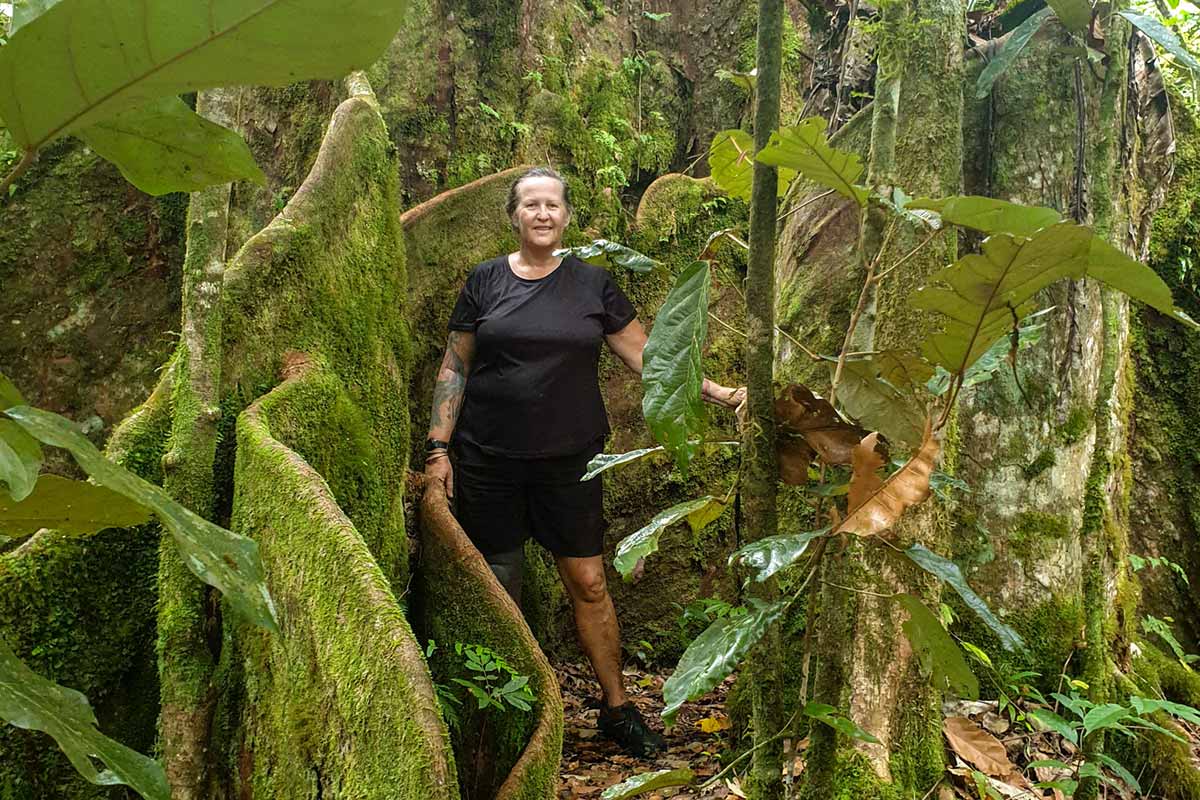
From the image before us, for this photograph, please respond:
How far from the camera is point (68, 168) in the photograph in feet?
14.1

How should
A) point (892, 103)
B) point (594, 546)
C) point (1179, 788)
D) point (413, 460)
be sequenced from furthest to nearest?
1. point (413, 460)
2. point (594, 546)
3. point (1179, 788)
4. point (892, 103)

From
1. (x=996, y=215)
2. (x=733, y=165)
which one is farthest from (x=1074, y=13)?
(x=996, y=215)

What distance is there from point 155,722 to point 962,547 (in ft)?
9.78

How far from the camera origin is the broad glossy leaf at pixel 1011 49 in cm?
323

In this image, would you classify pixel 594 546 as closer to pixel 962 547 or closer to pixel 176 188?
pixel 962 547

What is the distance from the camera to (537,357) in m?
3.94

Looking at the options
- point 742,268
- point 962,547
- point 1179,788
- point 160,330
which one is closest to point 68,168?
point 160,330

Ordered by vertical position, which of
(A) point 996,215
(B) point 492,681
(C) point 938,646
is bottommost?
(B) point 492,681

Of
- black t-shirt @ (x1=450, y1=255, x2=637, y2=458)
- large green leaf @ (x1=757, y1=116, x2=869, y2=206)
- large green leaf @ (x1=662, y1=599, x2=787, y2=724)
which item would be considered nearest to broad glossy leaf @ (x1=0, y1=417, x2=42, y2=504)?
large green leaf @ (x1=662, y1=599, x2=787, y2=724)

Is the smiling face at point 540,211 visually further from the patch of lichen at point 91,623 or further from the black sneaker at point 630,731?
the black sneaker at point 630,731

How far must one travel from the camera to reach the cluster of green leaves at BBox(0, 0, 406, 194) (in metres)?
0.75

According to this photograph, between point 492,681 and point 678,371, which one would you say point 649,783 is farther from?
point 492,681

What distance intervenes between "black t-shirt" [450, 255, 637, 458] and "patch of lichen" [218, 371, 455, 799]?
42.6 inches

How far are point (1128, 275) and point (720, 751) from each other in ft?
9.67
